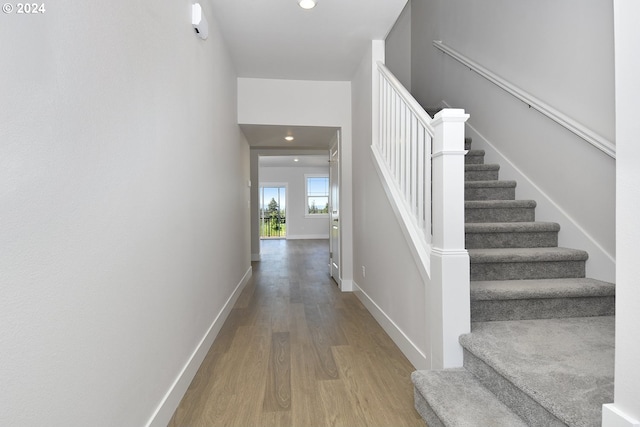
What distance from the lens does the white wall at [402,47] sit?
212 inches

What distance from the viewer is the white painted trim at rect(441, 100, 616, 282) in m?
2.12

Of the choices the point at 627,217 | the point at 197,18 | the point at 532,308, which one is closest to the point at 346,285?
the point at 532,308

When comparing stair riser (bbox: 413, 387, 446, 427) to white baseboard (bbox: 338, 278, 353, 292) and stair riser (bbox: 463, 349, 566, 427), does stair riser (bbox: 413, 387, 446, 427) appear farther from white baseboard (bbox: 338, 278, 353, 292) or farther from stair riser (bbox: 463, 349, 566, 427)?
white baseboard (bbox: 338, 278, 353, 292)

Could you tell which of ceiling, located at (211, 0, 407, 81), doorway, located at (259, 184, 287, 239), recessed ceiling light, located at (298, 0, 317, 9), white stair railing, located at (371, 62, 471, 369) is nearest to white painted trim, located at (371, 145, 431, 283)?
white stair railing, located at (371, 62, 471, 369)

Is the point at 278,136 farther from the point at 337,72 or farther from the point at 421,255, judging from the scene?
the point at 421,255

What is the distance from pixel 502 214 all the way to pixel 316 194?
9.78m

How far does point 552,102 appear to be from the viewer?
8.19ft

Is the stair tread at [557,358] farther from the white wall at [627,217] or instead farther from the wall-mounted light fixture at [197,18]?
the wall-mounted light fixture at [197,18]

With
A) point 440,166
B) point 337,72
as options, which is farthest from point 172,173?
point 337,72

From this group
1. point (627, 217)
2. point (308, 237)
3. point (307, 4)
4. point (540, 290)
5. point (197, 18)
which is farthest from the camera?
point (308, 237)

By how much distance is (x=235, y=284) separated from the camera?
3781mm

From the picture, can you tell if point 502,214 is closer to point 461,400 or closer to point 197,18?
point 461,400

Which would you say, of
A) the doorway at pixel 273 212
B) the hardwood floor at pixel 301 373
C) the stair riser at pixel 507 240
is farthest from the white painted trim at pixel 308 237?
the stair riser at pixel 507 240

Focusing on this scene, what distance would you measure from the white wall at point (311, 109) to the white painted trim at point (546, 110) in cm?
143
